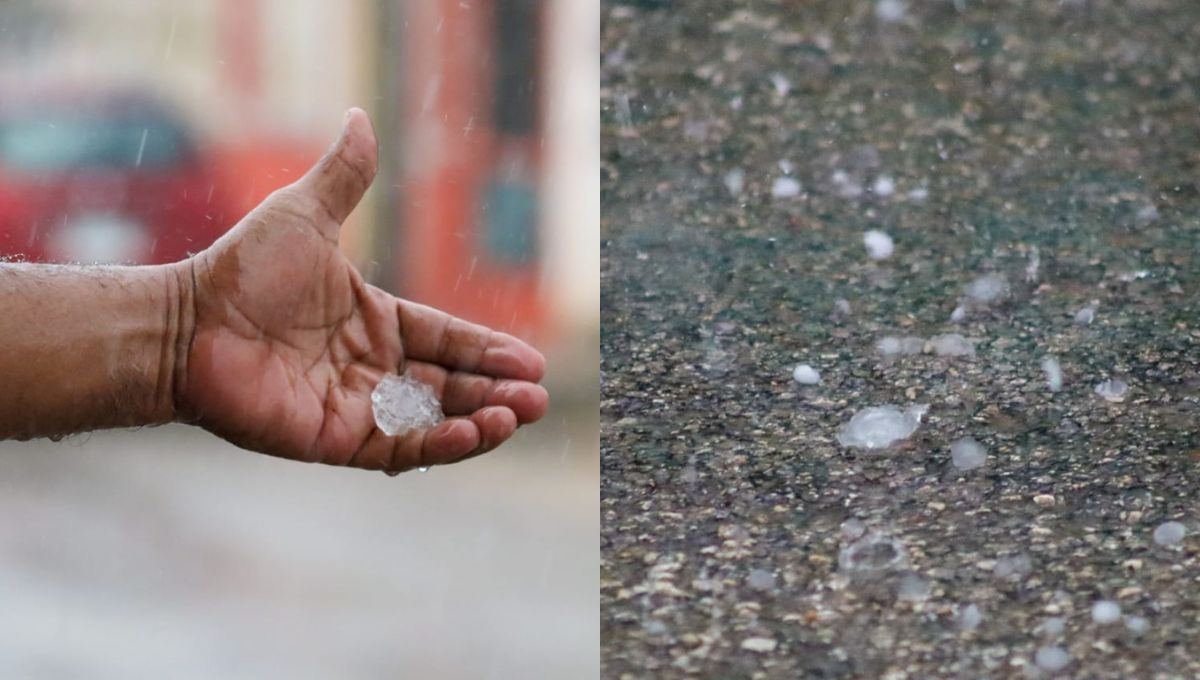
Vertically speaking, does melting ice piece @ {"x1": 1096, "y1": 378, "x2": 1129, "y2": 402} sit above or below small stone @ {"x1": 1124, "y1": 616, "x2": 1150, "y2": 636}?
above

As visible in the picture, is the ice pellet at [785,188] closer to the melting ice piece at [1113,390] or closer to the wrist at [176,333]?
the melting ice piece at [1113,390]

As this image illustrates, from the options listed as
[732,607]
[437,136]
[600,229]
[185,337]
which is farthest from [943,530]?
[437,136]

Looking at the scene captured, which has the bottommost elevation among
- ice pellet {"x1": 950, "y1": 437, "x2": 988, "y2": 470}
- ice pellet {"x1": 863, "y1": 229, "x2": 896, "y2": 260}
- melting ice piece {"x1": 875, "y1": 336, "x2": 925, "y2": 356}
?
ice pellet {"x1": 950, "y1": 437, "x2": 988, "y2": 470}

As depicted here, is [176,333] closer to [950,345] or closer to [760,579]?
[760,579]

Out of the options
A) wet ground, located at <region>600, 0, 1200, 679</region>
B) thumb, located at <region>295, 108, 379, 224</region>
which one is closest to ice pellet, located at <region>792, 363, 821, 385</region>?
wet ground, located at <region>600, 0, 1200, 679</region>

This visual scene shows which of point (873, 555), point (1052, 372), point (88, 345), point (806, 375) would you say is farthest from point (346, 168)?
point (1052, 372)

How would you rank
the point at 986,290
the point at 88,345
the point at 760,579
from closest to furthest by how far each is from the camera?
the point at 760,579
the point at 88,345
the point at 986,290

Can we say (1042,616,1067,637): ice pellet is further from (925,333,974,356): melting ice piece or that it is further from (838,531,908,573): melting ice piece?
(925,333,974,356): melting ice piece

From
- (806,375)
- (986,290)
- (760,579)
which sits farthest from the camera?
(986,290)
